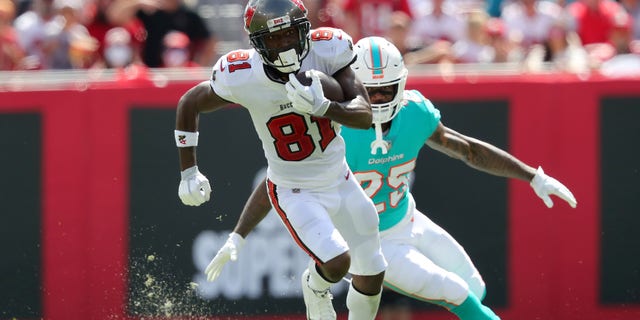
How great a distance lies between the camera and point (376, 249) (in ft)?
18.0

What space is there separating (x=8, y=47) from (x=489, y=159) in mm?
4419

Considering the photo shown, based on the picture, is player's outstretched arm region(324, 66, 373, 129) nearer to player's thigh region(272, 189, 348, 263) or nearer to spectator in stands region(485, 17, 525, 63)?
player's thigh region(272, 189, 348, 263)

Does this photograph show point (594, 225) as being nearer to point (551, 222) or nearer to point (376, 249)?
point (551, 222)

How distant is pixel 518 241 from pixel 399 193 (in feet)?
5.45

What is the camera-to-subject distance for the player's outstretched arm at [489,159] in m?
5.96

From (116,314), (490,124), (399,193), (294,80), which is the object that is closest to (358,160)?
(399,193)

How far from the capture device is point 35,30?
30.6 feet

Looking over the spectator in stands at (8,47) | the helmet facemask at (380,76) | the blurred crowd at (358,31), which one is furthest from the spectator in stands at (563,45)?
the spectator in stands at (8,47)

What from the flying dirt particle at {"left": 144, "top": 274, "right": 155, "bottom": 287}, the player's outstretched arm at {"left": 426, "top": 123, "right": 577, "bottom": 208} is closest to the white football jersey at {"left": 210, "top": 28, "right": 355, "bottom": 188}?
the player's outstretched arm at {"left": 426, "top": 123, "right": 577, "bottom": 208}

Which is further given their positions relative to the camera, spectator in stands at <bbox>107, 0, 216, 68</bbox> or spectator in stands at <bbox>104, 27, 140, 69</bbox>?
spectator in stands at <bbox>107, 0, 216, 68</bbox>

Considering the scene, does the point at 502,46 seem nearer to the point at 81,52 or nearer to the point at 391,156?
the point at 81,52

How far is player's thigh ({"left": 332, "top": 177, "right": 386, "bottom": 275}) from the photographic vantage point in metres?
5.43

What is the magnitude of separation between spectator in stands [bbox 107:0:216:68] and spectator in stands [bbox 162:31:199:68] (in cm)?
5

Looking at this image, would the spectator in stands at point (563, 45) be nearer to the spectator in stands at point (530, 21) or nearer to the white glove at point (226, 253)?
the spectator in stands at point (530, 21)
